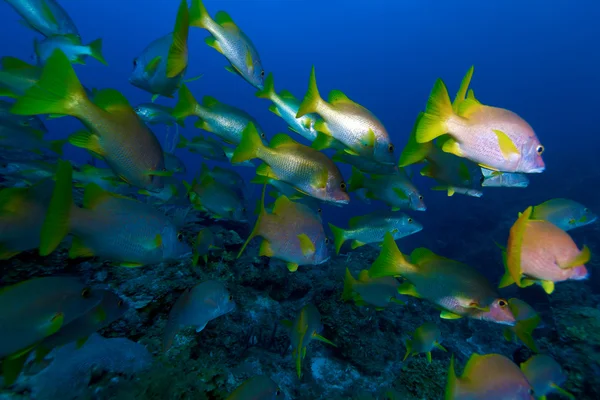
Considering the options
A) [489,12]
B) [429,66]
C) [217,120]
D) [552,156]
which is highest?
[489,12]

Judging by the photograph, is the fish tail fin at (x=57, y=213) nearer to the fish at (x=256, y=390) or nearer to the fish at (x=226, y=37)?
the fish at (x=256, y=390)

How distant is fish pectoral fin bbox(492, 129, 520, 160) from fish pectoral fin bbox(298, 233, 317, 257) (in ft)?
5.77

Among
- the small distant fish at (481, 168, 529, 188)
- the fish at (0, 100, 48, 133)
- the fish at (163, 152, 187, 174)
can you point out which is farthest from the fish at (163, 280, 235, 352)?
the fish at (0, 100, 48, 133)

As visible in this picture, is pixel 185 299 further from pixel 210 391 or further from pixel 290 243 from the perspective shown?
pixel 290 243

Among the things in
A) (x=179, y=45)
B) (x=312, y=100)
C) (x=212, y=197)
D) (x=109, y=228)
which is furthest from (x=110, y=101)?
(x=212, y=197)

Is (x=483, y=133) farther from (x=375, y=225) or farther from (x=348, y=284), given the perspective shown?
(x=348, y=284)

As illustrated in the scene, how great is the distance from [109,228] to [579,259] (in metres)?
3.20

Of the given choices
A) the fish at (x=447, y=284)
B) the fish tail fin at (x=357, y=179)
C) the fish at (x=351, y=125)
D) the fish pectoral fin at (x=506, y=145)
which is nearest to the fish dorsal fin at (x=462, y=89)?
the fish pectoral fin at (x=506, y=145)

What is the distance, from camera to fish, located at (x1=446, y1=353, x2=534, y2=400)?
226cm

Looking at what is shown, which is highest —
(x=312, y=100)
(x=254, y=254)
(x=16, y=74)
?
(x=312, y=100)

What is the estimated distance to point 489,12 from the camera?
10794cm

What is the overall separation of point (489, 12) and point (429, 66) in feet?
86.8

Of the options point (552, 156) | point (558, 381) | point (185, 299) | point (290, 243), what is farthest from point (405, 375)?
point (552, 156)

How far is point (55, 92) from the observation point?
1.85 metres
